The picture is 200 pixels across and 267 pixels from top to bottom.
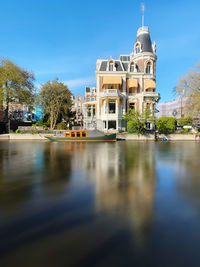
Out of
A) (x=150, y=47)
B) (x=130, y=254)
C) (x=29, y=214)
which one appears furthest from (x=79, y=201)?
(x=150, y=47)

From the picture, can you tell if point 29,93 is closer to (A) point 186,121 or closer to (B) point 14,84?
(B) point 14,84

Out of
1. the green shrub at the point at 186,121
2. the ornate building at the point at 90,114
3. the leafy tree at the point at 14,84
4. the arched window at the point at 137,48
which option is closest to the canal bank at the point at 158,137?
the green shrub at the point at 186,121

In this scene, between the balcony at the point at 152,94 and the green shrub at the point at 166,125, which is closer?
the green shrub at the point at 166,125

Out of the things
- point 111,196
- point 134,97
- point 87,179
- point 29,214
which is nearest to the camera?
point 29,214

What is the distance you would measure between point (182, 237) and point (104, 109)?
29.2 m

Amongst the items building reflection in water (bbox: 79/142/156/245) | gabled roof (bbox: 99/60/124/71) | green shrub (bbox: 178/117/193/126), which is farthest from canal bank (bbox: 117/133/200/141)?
building reflection in water (bbox: 79/142/156/245)

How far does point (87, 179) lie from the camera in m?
5.89

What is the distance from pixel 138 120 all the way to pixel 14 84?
28.3m

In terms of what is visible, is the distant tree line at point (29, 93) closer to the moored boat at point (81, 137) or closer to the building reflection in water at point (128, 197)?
the moored boat at point (81, 137)

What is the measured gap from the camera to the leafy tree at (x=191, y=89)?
2810 cm

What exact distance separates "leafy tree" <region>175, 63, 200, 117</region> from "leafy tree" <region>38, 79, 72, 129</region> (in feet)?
83.9

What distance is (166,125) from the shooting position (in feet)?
92.6

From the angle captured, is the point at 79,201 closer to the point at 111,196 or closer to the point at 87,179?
the point at 111,196

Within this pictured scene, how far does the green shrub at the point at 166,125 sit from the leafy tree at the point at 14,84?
3019cm
